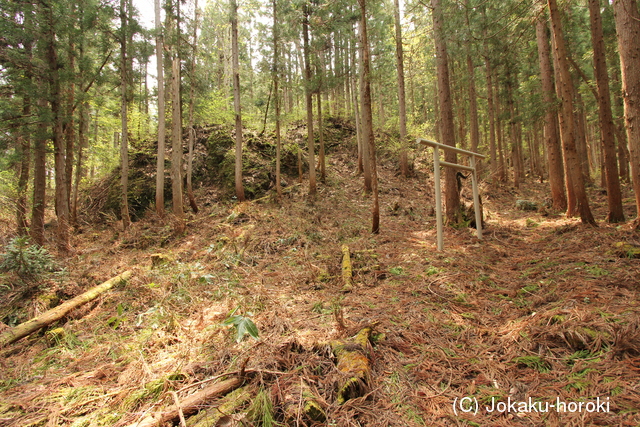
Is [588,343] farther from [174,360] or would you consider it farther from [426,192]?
[426,192]

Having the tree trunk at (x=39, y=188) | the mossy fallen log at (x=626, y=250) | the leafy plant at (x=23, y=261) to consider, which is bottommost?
the mossy fallen log at (x=626, y=250)

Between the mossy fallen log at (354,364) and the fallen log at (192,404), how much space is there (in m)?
0.82

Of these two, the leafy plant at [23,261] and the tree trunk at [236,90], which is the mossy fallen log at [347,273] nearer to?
the leafy plant at [23,261]

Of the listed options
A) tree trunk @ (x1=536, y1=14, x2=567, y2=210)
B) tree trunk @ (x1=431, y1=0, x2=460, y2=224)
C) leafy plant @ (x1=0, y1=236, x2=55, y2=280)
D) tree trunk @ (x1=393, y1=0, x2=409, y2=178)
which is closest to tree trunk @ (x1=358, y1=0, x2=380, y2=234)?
tree trunk @ (x1=431, y1=0, x2=460, y2=224)

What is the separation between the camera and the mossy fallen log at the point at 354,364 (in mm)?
2139

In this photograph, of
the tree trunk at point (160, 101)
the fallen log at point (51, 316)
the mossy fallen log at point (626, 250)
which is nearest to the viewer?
the fallen log at point (51, 316)

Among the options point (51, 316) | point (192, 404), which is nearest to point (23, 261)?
point (51, 316)

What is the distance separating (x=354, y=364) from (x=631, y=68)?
25.9ft

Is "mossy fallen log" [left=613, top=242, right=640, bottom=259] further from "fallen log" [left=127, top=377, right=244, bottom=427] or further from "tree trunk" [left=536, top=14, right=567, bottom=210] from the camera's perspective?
"tree trunk" [left=536, top=14, right=567, bottom=210]

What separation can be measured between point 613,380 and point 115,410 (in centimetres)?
371

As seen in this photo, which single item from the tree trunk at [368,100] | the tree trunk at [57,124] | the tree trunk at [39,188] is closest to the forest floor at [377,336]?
the tree trunk at [368,100]

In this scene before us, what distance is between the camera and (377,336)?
3014 mm

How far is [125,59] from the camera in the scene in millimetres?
11812

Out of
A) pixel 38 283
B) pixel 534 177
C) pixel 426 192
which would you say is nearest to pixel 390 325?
pixel 38 283
